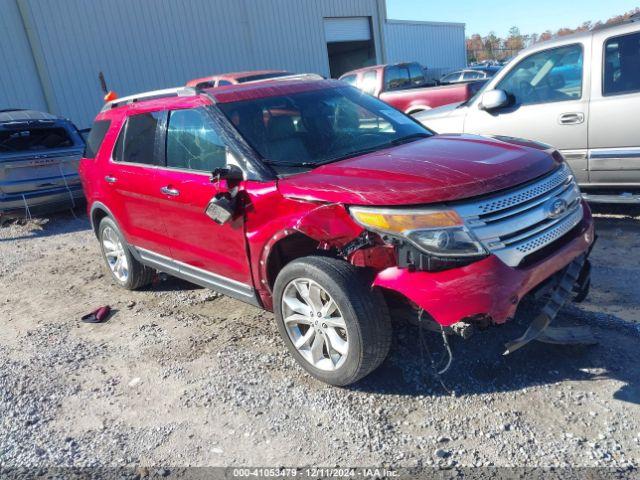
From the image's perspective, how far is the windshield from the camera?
3.48 m

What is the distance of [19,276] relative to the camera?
6.21 m

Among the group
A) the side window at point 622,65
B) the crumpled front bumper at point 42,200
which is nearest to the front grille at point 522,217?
the side window at point 622,65

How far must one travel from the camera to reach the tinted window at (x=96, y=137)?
5.06 meters

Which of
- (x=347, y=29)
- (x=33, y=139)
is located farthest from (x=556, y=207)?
(x=347, y=29)

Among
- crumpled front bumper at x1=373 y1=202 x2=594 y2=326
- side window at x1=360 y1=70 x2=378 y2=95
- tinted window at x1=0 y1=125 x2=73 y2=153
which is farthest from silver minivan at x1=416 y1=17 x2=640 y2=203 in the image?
side window at x1=360 y1=70 x2=378 y2=95

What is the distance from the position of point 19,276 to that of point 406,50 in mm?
24698

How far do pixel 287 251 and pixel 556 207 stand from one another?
162 cm

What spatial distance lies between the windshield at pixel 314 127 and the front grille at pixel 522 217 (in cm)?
109

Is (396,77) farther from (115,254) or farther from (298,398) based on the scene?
(298,398)

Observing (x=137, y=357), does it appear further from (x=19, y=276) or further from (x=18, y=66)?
(x=18, y=66)

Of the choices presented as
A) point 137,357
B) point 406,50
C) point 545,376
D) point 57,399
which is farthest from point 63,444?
point 406,50

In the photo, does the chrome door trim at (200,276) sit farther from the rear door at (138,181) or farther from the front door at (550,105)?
the front door at (550,105)

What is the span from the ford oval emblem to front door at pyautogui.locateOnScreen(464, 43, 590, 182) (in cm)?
252

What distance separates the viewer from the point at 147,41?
15984 mm
